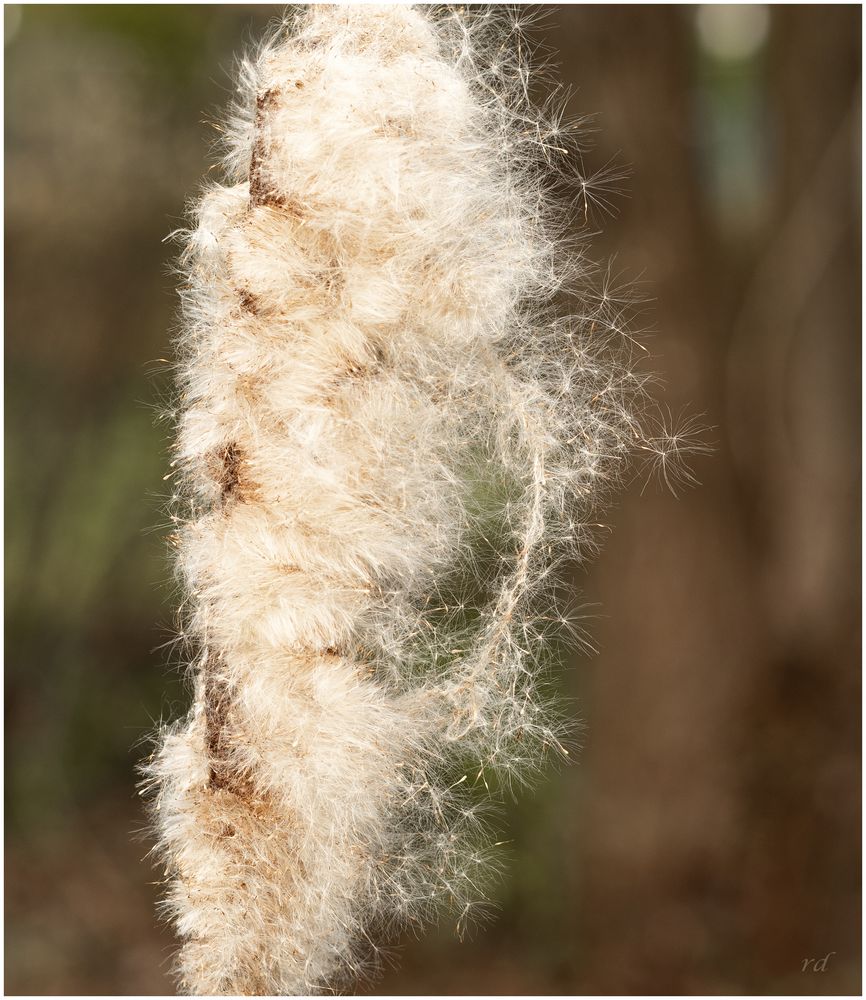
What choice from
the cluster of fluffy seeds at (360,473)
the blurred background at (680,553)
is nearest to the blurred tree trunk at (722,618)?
the blurred background at (680,553)

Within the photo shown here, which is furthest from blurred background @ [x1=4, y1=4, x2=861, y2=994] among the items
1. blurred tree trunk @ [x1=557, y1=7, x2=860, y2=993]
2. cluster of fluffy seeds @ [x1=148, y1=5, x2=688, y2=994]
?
cluster of fluffy seeds @ [x1=148, y1=5, x2=688, y2=994]

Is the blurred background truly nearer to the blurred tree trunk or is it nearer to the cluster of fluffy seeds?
the blurred tree trunk

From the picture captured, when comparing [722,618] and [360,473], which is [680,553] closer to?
[722,618]

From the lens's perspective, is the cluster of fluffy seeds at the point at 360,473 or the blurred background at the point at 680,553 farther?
the blurred background at the point at 680,553

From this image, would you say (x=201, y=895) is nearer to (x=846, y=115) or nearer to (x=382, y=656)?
(x=382, y=656)

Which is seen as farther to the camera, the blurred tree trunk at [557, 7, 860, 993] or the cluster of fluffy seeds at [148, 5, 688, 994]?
the blurred tree trunk at [557, 7, 860, 993]

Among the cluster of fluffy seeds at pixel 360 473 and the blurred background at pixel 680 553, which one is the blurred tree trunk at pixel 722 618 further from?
the cluster of fluffy seeds at pixel 360 473
